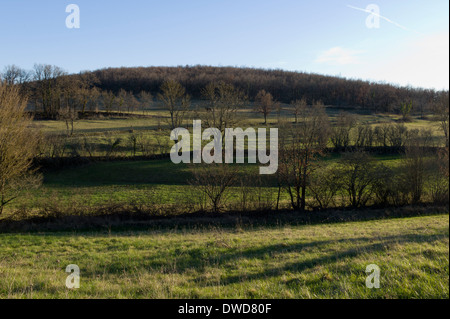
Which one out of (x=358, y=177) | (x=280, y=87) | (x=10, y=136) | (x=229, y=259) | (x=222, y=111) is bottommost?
(x=229, y=259)

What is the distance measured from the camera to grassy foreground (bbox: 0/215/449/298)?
5.47 metres

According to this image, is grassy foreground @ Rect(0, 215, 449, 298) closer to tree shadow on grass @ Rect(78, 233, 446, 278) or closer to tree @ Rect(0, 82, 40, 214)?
tree shadow on grass @ Rect(78, 233, 446, 278)

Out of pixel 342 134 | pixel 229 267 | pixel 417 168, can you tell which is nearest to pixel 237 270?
pixel 229 267

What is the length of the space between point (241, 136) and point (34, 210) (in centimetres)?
3323

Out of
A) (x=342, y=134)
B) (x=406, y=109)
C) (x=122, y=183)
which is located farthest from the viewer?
(x=406, y=109)

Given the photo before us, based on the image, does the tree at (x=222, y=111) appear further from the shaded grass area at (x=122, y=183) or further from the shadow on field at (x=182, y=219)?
the shadow on field at (x=182, y=219)

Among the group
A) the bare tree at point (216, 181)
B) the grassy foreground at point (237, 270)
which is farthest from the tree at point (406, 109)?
the grassy foreground at point (237, 270)

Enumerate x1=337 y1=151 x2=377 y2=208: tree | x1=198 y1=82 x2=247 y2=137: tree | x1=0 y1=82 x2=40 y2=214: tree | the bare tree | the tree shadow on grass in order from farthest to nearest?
x1=198 y1=82 x2=247 y2=137: tree < x1=337 y1=151 x2=377 y2=208: tree < the bare tree < x1=0 y1=82 x2=40 y2=214: tree < the tree shadow on grass

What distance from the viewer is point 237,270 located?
766 cm

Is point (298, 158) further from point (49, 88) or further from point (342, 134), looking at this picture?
point (49, 88)

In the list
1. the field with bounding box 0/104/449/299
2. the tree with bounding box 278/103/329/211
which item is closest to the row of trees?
the tree with bounding box 278/103/329/211

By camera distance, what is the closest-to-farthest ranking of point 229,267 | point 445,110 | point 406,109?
point 445,110, point 229,267, point 406,109
